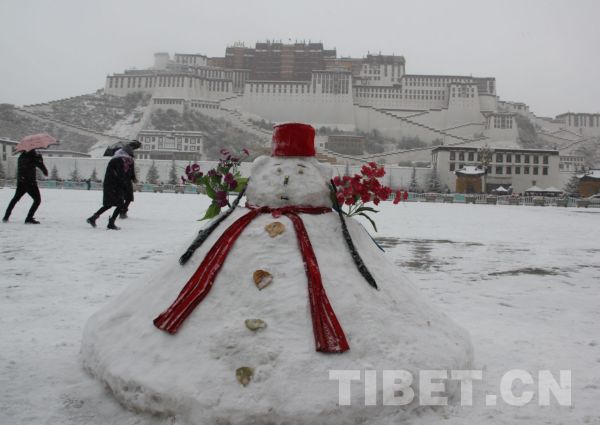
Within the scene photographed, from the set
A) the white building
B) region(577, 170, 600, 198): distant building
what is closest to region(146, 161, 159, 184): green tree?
the white building

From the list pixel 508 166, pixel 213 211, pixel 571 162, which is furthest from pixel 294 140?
pixel 571 162

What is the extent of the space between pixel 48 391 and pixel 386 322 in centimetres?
156

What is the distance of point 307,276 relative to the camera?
7.22ft

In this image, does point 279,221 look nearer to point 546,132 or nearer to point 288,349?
point 288,349

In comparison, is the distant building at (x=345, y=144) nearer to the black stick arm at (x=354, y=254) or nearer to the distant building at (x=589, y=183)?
the distant building at (x=589, y=183)

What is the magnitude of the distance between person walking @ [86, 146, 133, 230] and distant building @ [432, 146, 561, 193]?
5029 centimetres

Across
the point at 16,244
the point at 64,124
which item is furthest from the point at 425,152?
the point at 16,244

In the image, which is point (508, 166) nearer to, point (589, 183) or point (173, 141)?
point (589, 183)

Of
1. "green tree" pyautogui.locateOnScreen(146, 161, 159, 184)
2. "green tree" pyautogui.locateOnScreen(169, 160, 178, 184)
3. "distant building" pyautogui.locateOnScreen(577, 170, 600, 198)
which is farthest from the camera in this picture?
"green tree" pyautogui.locateOnScreen(146, 161, 159, 184)

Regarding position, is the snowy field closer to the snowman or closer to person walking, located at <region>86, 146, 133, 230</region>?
the snowman

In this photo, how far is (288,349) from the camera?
198cm

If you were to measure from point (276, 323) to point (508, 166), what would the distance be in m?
60.5

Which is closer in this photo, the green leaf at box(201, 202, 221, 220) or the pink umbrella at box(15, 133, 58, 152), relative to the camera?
the green leaf at box(201, 202, 221, 220)

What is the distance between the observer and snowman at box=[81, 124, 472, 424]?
190 cm
